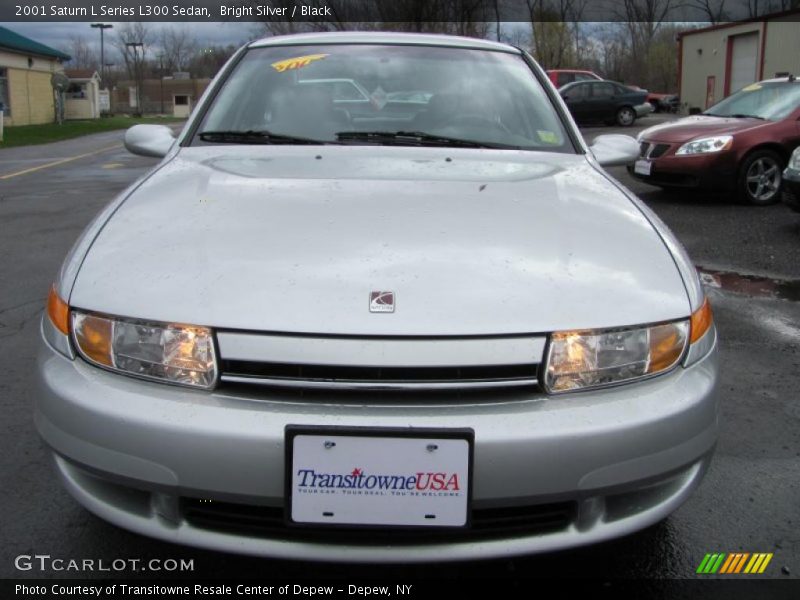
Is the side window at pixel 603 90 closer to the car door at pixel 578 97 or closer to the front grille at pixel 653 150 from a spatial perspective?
the car door at pixel 578 97

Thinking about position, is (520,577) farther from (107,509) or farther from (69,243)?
(69,243)

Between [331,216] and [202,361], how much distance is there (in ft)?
1.85

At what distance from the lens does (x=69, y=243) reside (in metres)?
6.69

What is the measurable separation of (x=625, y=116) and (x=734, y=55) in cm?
620

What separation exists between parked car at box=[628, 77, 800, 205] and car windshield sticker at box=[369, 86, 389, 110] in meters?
6.43

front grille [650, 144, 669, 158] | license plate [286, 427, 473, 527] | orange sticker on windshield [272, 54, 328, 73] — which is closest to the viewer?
license plate [286, 427, 473, 527]

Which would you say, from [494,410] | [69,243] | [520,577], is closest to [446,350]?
[494,410]

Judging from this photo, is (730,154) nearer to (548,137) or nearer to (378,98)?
(548,137)

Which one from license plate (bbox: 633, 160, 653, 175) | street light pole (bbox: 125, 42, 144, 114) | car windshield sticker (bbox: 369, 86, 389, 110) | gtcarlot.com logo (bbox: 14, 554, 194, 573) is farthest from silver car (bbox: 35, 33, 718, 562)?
street light pole (bbox: 125, 42, 144, 114)

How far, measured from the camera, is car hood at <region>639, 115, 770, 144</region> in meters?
8.62

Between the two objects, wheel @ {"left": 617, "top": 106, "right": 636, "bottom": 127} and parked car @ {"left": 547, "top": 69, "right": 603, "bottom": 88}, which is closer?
wheel @ {"left": 617, "top": 106, "right": 636, "bottom": 127}

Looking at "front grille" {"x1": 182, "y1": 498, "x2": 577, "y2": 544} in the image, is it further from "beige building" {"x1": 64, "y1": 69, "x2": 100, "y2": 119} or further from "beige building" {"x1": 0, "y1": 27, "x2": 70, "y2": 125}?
"beige building" {"x1": 64, "y1": 69, "x2": 100, "y2": 119}

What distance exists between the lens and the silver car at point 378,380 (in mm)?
1587

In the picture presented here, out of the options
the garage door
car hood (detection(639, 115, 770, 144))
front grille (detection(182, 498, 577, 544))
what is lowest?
front grille (detection(182, 498, 577, 544))
